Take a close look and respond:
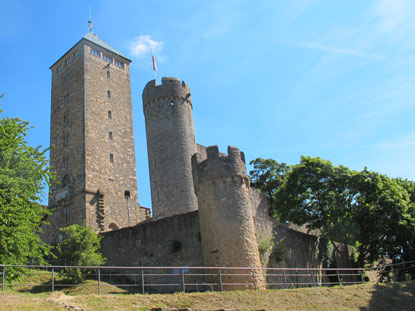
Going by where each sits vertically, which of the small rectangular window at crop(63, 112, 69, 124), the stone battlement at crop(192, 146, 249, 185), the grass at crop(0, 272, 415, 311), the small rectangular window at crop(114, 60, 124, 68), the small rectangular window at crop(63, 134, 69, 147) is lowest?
Answer: the grass at crop(0, 272, 415, 311)

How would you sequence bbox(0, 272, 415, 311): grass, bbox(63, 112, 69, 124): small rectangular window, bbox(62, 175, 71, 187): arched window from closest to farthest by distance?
bbox(0, 272, 415, 311): grass → bbox(62, 175, 71, 187): arched window → bbox(63, 112, 69, 124): small rectangular window

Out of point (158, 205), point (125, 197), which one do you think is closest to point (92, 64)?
point (125, 197)

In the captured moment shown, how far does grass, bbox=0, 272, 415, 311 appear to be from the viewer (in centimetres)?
1173

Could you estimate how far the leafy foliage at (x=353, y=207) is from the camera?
2486 cm

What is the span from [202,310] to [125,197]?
21.4 metres

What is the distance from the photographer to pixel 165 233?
23.2 m

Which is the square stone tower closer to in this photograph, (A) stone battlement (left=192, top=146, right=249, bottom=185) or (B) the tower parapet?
(B) the tower parapet

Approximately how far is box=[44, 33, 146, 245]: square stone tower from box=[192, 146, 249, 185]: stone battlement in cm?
1238

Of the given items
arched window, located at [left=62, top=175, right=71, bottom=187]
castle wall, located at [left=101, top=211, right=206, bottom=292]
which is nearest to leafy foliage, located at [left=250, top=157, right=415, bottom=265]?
castle wall, located at [left=101, top=211, right=206, bottom=292]

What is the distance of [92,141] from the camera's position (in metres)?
32.5

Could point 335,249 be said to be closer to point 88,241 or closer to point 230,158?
point 230,158

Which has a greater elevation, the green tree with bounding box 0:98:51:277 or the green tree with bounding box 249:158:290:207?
the green tree with bounding box 249:158:290:207

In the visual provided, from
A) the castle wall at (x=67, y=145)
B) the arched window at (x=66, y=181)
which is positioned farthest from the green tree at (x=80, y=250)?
the arched window at (x=66, y=181)

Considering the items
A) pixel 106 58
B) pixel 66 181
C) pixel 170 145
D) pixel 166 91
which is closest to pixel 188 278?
pixel 170 145
